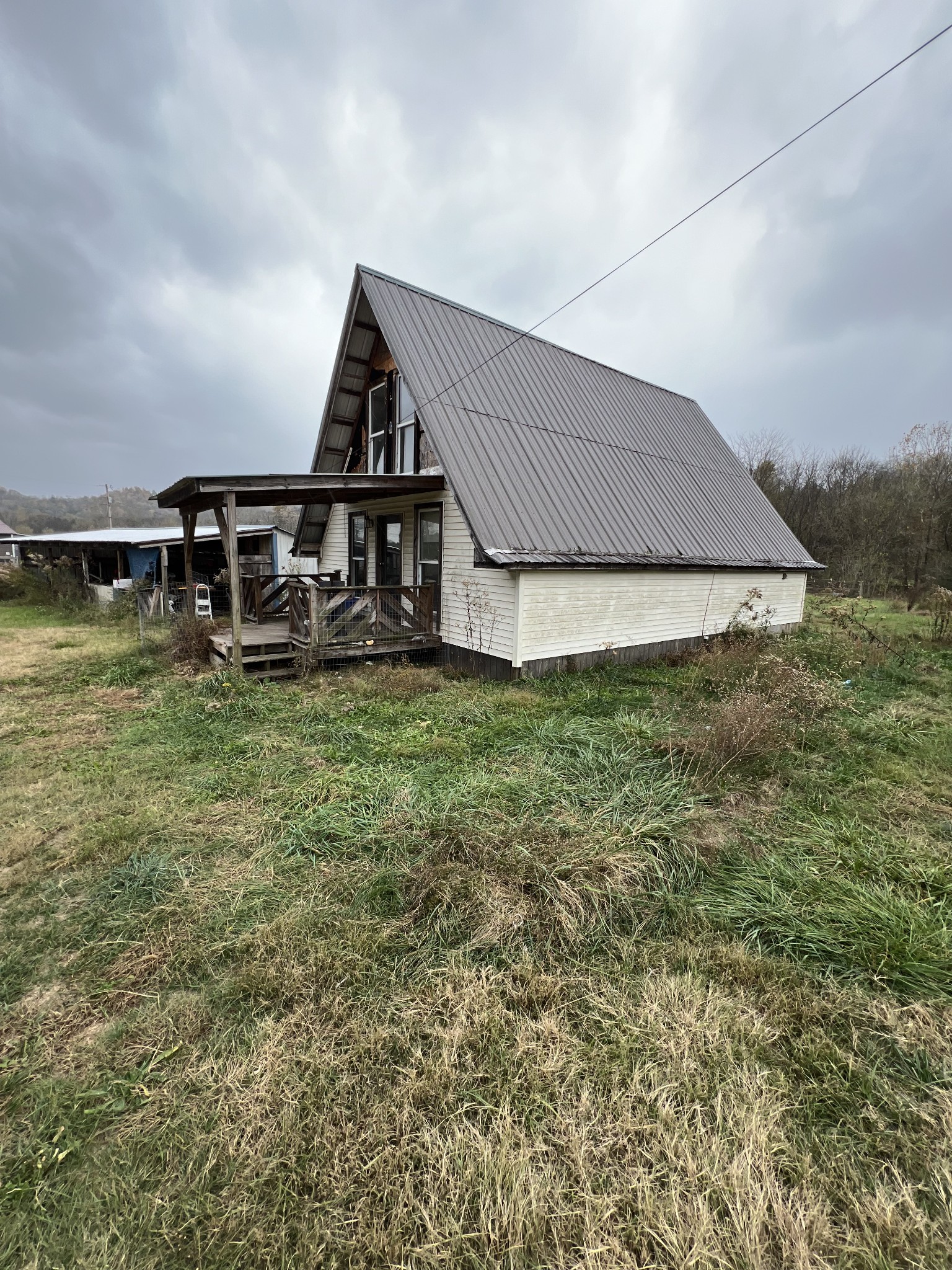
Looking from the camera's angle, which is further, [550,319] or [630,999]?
[550,319]

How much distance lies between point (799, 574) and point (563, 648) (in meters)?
9.20

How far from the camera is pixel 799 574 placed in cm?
1383

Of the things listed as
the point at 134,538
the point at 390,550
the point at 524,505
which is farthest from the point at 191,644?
the point at 134,538

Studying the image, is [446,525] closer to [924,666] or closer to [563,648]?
[563,648]

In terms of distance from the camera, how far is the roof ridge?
34.8 ft

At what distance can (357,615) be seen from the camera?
352 inches

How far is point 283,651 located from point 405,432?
5326 millimetres

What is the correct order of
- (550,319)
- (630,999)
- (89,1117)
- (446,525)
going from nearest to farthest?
(89,1117), (630,999), (550,319), (446,525)

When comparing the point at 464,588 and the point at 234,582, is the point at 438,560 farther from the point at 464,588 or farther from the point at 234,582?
the point at 234,582

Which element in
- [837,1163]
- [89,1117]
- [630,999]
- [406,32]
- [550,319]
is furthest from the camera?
[406,32]

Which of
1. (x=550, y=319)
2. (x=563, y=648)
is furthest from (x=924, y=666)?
(x=550, y=319)

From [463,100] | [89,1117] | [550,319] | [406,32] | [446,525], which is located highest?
[406,32]

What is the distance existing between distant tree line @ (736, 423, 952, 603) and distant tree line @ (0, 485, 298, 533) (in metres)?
36.4

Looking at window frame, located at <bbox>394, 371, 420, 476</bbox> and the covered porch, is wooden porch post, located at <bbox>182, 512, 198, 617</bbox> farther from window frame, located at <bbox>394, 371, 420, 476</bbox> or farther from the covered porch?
window frame, located at <bbox>394, 371, 420, 476</bbox>
